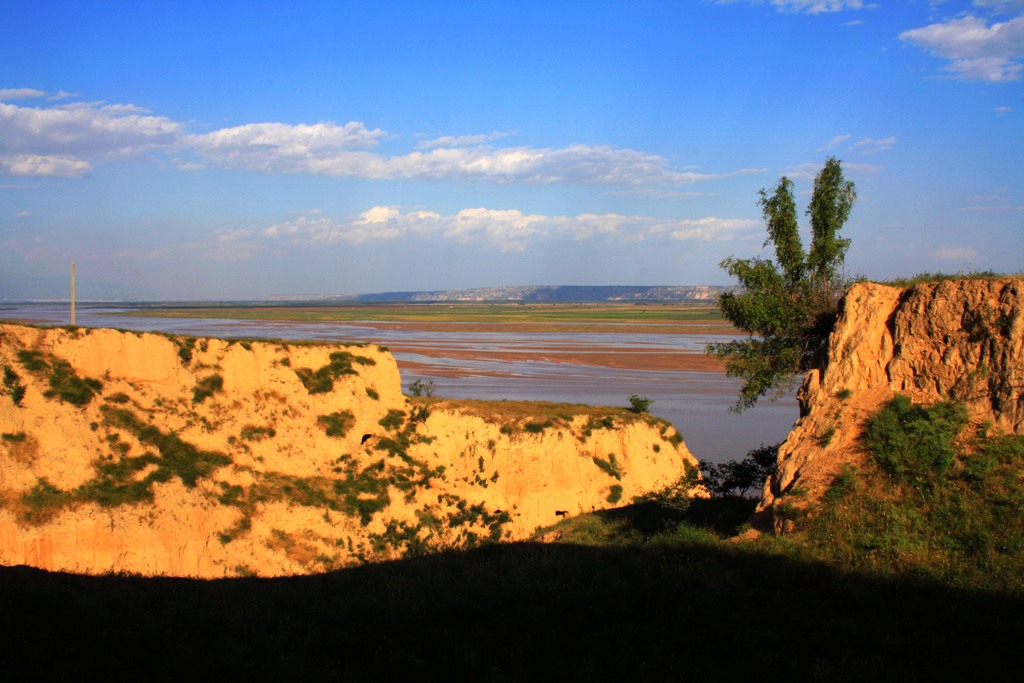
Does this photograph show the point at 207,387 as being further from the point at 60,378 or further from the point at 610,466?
the point at 610,466

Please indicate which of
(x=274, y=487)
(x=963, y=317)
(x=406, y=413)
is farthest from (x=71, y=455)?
(x=963, y=317)

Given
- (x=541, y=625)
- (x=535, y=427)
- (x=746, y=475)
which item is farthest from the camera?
(x=535, y=427)

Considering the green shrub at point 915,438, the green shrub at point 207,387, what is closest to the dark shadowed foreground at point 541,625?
the green shrub at point 915,438

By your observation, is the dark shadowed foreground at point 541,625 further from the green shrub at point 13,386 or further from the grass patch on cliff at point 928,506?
the green shrub at point 13,386

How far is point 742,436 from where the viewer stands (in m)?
29.5

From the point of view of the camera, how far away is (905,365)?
12648mm

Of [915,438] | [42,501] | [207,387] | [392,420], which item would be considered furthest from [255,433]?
[915,438]

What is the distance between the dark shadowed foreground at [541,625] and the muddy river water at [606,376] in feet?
55.5

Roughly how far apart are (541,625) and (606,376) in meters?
38.6

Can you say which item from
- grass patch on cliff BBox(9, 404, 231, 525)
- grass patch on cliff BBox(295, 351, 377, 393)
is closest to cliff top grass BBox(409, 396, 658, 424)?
grass patch on cliff BBox(295, 351, 377, 393)

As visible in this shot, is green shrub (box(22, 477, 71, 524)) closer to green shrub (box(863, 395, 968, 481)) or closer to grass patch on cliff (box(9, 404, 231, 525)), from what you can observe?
grass patch on cliff (box(9, 404, 231, 525))

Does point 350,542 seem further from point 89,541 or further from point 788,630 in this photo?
point 788,630

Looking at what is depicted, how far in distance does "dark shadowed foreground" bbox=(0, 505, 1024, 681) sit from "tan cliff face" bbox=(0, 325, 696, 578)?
4768 mm

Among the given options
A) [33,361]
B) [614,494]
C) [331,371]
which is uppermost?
[33,361]
